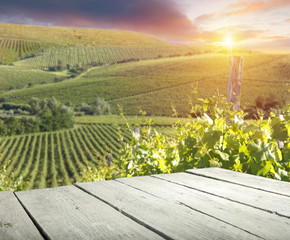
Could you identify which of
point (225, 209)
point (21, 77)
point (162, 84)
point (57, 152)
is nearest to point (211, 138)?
point (225, 209)

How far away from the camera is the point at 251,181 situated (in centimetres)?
117

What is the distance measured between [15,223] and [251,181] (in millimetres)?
800

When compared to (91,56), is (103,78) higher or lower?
lower

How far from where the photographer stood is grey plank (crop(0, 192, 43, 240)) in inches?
24.4

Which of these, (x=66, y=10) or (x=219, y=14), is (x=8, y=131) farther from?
(x=66, y=10)

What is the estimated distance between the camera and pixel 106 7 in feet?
216

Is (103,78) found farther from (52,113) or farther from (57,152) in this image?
(57,152)

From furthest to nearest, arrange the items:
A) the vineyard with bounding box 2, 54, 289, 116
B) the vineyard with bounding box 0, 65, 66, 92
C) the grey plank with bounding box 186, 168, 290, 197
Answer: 1. the vineyard with bounding box 0, 65, 66, 92
2. the vineyard with bounding box 2, 54, 289, 116
3. the grey plank with bounding box 186, 168, 290, 197

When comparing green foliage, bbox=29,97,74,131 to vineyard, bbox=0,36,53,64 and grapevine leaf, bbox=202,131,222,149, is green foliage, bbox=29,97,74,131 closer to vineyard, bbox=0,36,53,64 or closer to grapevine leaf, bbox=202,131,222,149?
vineyard, bbox=0,36,53,64

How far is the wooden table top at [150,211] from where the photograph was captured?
0.64 m

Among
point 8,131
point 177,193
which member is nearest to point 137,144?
point 177,193

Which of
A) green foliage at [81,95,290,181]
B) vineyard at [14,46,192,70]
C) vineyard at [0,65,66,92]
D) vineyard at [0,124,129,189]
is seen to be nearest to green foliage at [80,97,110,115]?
vineyard at [0,124,129,189]

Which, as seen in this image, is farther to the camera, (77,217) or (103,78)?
(103,78)

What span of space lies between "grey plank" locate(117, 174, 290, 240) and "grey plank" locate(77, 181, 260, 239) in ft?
0.09
